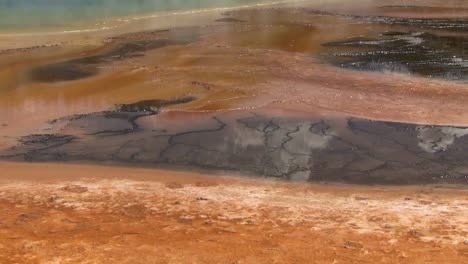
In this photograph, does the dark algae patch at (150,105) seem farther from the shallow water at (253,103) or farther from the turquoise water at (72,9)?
the turquoise water at (72,9)

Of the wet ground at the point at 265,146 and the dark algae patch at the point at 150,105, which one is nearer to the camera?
the wet ground at the point at 265,146

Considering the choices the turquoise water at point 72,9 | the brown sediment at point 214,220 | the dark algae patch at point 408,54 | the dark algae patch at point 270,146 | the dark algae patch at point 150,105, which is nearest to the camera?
the brown sediment at point 214,220

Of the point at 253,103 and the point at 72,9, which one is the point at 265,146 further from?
the point at 72,9

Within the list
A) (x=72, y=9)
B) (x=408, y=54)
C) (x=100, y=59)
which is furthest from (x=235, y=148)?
(x=72, y=9)

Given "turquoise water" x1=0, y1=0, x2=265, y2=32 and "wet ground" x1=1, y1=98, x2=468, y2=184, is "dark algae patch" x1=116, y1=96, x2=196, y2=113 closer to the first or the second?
"wet ground" x1=1, y1=98, x2=468, y2=184

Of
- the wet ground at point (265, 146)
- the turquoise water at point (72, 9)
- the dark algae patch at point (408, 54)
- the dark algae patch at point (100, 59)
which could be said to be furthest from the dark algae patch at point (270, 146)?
the turquoise water at point (72, 9)

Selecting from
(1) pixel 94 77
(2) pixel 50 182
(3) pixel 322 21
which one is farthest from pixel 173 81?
(3) pixel 322 21

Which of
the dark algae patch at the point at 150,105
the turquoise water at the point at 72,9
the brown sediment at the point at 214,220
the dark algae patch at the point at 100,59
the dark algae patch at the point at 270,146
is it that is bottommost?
the brown sediment at the point at 214,220
